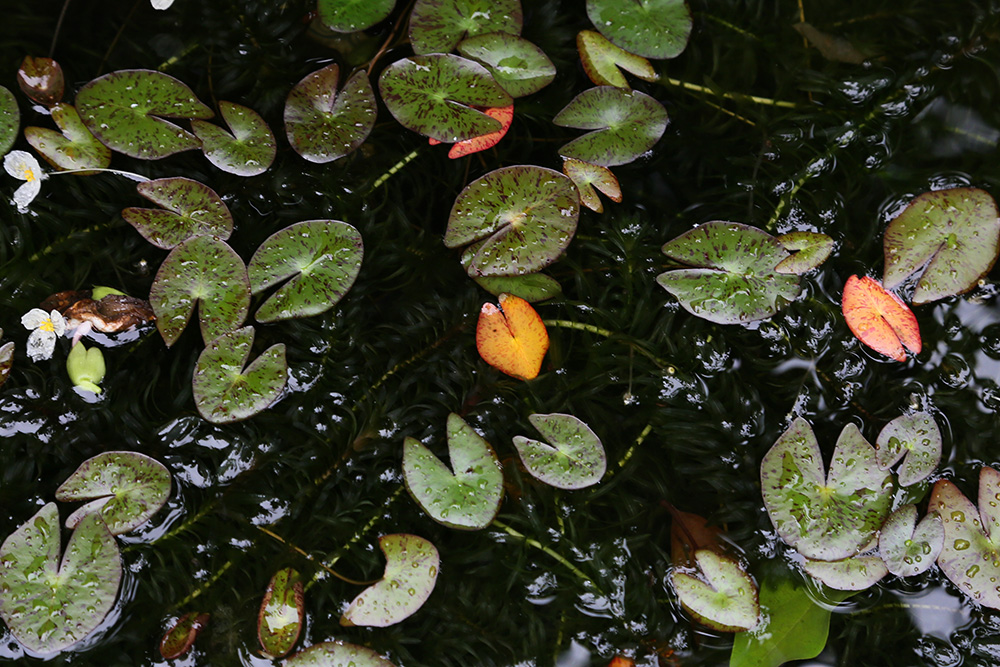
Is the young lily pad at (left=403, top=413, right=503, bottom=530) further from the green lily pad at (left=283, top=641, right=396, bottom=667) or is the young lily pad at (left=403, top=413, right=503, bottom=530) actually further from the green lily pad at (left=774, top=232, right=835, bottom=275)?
the green lily pad at (left=774, top=232, right=835, bottom=275)

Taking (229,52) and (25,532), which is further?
(229,52)

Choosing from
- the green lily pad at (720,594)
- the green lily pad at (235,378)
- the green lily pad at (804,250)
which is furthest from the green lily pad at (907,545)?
the green lily pad at (235,378)

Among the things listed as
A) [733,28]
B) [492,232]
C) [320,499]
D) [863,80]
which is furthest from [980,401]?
[320,499]

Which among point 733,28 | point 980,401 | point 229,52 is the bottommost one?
point 980,401

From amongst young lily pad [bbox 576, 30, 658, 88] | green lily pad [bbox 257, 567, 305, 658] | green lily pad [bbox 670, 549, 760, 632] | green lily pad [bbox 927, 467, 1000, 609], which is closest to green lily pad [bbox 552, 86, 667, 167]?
young lily pad [bbox 576, 30, 658, 88]

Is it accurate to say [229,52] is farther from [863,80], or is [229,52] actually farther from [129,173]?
[863,80]

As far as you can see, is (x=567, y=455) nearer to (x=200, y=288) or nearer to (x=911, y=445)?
(x=911, y=445)

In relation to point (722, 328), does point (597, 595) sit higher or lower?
lower
